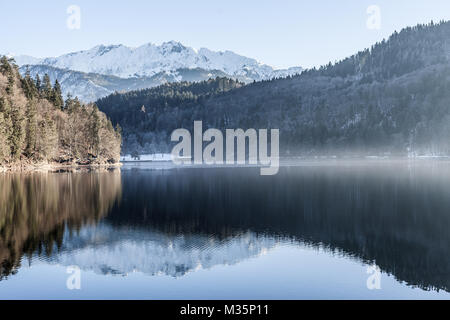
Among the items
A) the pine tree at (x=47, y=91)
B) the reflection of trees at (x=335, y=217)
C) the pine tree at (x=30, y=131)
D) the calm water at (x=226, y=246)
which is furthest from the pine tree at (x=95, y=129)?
the calm water at (x=226, y=246)

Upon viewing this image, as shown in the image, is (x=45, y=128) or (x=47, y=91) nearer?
(x=45, y=128)

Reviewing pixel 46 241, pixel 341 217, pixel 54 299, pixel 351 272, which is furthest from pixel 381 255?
pixel 46 241

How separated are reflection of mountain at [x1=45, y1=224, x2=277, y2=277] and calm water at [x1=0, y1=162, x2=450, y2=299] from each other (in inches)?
2.7

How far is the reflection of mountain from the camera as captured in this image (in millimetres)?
24422

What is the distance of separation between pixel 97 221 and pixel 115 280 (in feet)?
52.8

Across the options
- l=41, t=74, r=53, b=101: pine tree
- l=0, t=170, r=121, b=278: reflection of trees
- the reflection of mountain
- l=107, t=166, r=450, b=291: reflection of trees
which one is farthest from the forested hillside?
the reflection of mountain

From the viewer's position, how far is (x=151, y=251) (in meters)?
27.9

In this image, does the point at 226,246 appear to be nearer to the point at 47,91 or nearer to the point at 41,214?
the point at 41,214

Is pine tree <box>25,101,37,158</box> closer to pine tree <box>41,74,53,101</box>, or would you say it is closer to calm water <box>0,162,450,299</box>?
pine tree <box>41,74,53,101</box>

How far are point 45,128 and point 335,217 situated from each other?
8540 centimetres

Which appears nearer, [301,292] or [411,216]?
[301,292]

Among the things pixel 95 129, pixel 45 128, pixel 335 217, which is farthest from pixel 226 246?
pixel 95 129

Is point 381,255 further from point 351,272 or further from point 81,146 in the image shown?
point 81,146

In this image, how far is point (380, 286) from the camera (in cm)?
2098
